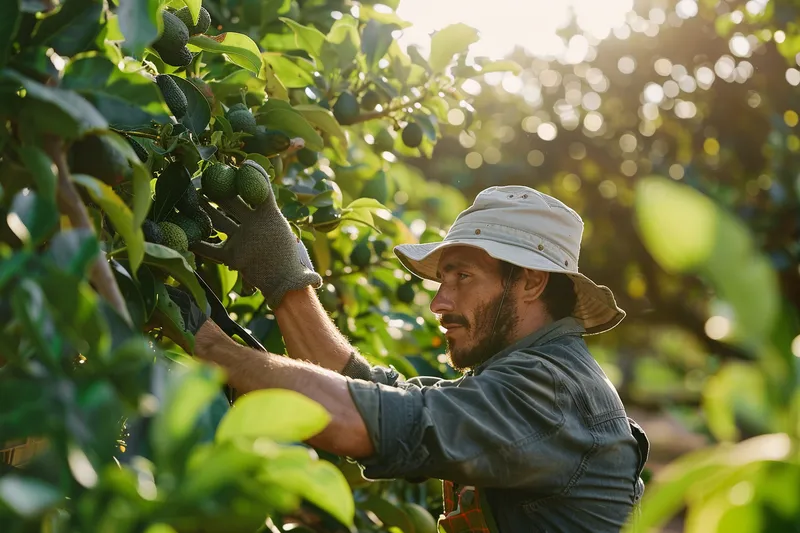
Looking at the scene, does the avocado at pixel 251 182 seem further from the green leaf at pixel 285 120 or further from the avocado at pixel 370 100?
the avocado at pixel 370 100

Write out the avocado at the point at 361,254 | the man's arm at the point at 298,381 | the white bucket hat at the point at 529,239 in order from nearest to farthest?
the man's arm at the point at 298,381 → the white bucket hat at the point at 529,239 → the avocado at the point at 361,254

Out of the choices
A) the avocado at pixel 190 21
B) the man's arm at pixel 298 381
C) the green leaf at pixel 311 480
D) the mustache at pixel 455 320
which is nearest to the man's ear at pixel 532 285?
the mustache at pixel 455 320

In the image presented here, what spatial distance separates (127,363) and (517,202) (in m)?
1.58

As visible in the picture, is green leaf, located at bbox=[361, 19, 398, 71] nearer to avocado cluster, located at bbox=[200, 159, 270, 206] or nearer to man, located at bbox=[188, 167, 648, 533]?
man, located at bbox=[188, 167, 648, 533]

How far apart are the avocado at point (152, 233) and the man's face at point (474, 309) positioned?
2.95ft

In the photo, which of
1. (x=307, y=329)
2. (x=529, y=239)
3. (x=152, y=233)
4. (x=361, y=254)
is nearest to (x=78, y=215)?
(x=152, y=233)

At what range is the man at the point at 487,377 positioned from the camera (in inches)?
65.5

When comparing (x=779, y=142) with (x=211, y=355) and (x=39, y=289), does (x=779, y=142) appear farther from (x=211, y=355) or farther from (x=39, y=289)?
(x=39, y=289)

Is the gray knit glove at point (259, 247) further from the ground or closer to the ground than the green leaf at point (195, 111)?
closer to the ground

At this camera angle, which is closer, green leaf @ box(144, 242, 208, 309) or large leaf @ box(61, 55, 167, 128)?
large leaf @ box(61, 55, 167, 128)

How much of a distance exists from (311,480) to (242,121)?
44.6 inches

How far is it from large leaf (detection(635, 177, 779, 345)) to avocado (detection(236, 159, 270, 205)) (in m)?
1.19

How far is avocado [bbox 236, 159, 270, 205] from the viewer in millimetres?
1719

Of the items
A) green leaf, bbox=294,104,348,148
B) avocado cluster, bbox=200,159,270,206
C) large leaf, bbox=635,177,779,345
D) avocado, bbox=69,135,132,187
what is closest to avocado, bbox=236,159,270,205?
→ avocado cluster, bbox=200,159,270,206
